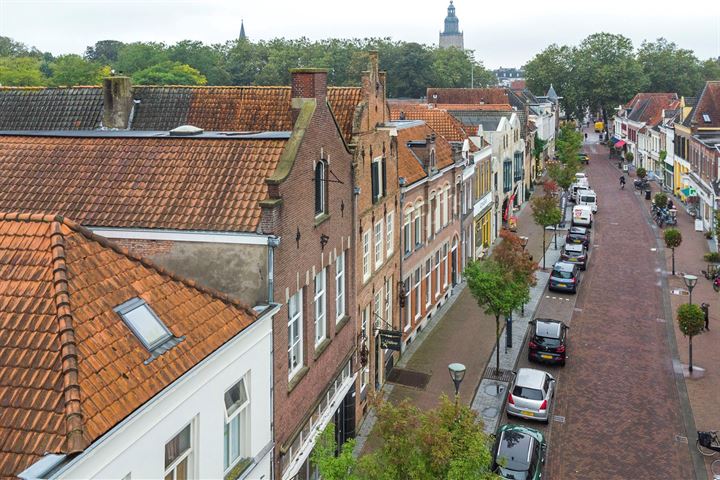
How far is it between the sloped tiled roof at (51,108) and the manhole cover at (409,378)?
14654mm

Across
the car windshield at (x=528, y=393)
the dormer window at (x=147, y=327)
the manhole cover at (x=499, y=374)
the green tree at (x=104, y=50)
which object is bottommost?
the manhole cover at (x=499, y=374)

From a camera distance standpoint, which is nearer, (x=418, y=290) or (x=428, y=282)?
(x=418, y=290)

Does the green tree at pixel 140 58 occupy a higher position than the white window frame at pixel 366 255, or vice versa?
the green tree at pixel 140 58

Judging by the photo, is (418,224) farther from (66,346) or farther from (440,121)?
(66,346)

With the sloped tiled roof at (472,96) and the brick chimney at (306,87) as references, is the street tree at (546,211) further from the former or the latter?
the sloped tiled roof at (472,96)

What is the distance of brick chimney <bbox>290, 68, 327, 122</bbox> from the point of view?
54.6 feet

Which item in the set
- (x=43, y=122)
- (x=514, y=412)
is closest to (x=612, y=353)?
(x=514, y=412)

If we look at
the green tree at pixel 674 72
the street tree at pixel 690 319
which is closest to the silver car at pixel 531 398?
the street tree at pixel 690 319

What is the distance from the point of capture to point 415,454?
11617mm

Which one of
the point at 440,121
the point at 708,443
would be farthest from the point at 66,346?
the point at 440,121

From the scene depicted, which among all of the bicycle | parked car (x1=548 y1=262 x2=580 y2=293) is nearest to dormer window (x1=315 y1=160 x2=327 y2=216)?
the bicycle

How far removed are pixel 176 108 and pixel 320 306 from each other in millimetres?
12653

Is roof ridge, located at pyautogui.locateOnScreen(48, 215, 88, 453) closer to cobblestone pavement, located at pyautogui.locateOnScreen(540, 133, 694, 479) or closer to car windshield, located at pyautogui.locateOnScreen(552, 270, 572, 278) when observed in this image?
cobblestone pavement, located at pyautogui.locateOnScreen(540, 133, 694, 479)

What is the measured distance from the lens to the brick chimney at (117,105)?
25500 mm
